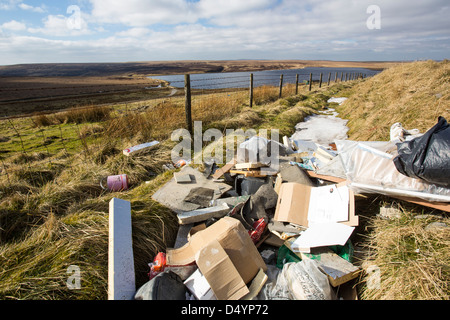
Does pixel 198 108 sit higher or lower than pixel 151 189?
higher

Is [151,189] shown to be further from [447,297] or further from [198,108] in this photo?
[198,108]

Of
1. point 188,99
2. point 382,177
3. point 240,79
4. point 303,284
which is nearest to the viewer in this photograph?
point 303,284

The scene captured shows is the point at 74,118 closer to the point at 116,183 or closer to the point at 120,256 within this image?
the point at 116,183

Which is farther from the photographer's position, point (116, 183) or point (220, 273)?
point (116, 183)

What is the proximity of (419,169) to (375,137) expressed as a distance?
3.06 meters

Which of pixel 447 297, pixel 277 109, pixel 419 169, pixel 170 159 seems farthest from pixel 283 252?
pixel 277 109

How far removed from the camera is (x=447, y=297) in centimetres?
157

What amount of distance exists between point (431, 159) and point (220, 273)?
6.89ft

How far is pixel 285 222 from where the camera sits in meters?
2.74


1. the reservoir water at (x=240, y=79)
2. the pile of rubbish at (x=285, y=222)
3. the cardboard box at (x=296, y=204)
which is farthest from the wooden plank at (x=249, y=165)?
the reservoir water at (x=240, y=79)

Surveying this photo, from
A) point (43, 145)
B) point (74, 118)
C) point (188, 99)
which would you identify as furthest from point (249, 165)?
point (74, 118)

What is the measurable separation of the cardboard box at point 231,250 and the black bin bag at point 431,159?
1665mm

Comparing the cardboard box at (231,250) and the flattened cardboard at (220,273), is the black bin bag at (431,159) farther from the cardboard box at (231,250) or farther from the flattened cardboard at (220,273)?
the flattened cardboard at (220,273)

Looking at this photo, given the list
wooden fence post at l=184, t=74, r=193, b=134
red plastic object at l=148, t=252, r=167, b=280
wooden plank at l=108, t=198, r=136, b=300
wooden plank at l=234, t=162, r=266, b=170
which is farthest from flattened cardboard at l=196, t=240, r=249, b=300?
wooden fence post at l=184, t=74, r=193, b=134
